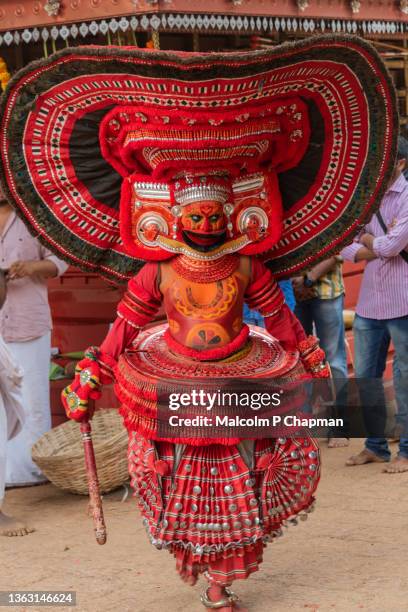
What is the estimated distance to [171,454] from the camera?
432 centimetres

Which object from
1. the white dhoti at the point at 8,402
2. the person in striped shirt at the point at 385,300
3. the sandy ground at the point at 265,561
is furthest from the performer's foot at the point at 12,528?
the person in striped shirt at the point at 385,300

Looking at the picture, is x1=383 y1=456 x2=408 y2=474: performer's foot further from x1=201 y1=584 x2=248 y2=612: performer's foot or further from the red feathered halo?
the red feathered halo

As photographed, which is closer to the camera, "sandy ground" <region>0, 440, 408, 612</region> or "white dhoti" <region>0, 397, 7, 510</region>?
"sandy ground" <region>0, 440, 408, 612</region>

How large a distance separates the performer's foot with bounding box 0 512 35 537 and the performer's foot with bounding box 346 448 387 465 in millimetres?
2212

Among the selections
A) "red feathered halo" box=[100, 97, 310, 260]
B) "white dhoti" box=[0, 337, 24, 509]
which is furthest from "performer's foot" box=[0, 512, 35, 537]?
"red feathered halo" box=[100, 97, 310, 260]

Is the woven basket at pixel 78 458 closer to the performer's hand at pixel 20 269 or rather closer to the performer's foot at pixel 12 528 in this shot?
the performer's foot at pixel 12 528

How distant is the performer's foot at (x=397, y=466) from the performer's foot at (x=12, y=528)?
2291 millimetres

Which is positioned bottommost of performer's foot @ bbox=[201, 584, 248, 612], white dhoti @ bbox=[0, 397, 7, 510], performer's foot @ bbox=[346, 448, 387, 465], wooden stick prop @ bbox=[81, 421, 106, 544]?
performer's foot @ bbox=[346, 448, 387, 465]

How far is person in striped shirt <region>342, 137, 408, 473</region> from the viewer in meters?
6.32

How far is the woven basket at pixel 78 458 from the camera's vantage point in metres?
5.99

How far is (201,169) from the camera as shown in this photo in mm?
4258

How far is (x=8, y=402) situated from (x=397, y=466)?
98.4 inches

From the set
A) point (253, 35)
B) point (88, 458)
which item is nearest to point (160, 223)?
point (88, 458)

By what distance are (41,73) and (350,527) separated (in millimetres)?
2969
